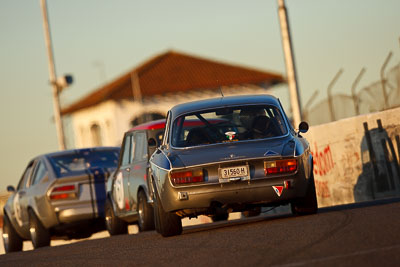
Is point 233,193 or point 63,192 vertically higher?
point 63,192

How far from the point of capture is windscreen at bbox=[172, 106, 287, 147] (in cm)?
1276

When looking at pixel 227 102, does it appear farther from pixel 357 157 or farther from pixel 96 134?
pixel 96 134

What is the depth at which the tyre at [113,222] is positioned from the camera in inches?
697

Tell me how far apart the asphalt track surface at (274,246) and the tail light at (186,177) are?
0.66 m

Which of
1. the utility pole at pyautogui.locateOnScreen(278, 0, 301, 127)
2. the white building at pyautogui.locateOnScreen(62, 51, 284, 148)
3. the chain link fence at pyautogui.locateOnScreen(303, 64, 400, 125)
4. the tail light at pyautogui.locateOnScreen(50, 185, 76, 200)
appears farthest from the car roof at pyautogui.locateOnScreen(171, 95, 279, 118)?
the white building at pyautogui.locateOnScreen(62, 51, 284, 148)

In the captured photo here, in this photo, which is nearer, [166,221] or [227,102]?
[166,221]

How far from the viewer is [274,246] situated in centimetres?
938

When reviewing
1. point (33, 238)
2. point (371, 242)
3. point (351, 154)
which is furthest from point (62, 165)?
point (371, 242)

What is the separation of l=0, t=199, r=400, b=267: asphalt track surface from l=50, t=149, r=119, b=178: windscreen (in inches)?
188

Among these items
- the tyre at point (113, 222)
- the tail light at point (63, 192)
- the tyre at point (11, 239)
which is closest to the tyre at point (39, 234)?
the tail light at point (63, 192)

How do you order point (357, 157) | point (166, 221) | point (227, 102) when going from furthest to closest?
point (357, 157), point (227, 102), point (166, 221)

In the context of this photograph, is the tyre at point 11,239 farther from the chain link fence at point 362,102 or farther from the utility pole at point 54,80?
the utility pole at point 54,80

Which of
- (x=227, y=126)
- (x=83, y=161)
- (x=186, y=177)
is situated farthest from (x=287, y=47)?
(x=186, y=177)

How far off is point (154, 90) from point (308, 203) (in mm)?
61783
